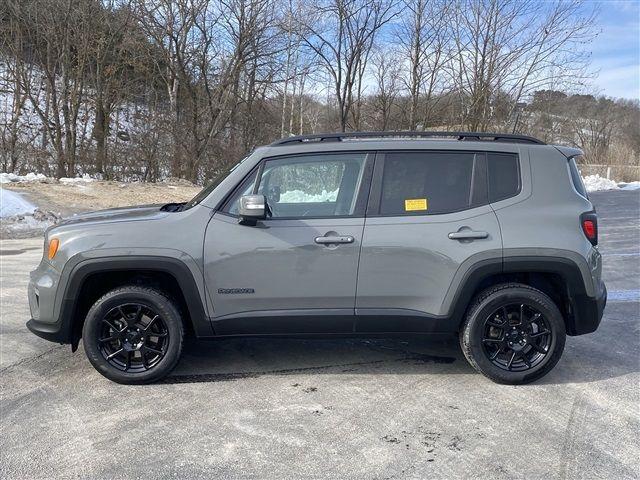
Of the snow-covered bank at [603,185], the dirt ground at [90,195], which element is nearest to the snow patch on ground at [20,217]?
the dirt ground at [90,195]

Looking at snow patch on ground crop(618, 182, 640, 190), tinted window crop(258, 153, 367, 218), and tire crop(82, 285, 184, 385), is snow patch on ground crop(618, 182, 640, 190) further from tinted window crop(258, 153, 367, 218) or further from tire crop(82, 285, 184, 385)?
tire crop(82, 285, 184, 385)

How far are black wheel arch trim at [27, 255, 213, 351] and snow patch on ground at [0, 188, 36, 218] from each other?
9.57 meters

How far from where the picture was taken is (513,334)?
13.3 feet

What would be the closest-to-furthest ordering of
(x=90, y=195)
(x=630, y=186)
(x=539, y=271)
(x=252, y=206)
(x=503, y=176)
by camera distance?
1. (x=252, y=206)
2. (x=539, y=271)
3. (x=503, y=176)
4. (x=90, y=195)
5. (x=630, y=186)

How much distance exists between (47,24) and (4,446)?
74.3 feet

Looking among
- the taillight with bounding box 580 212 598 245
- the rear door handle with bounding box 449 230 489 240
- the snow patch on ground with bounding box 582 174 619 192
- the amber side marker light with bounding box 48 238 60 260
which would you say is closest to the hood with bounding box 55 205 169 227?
the amber side marker light with bounding box 48 238 60 260

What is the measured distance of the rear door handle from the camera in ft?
12.8

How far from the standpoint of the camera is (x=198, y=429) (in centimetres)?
336

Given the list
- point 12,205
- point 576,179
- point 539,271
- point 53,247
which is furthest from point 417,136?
point 12,205

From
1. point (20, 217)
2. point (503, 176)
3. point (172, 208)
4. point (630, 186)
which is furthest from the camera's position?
point (630, 186)

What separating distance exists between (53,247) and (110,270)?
0.49m

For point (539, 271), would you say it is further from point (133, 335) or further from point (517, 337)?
point (133, 335)

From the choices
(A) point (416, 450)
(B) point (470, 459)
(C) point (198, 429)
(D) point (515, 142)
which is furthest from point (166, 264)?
(D) point (515, 142)

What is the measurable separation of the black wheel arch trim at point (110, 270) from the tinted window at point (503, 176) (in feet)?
7.78
